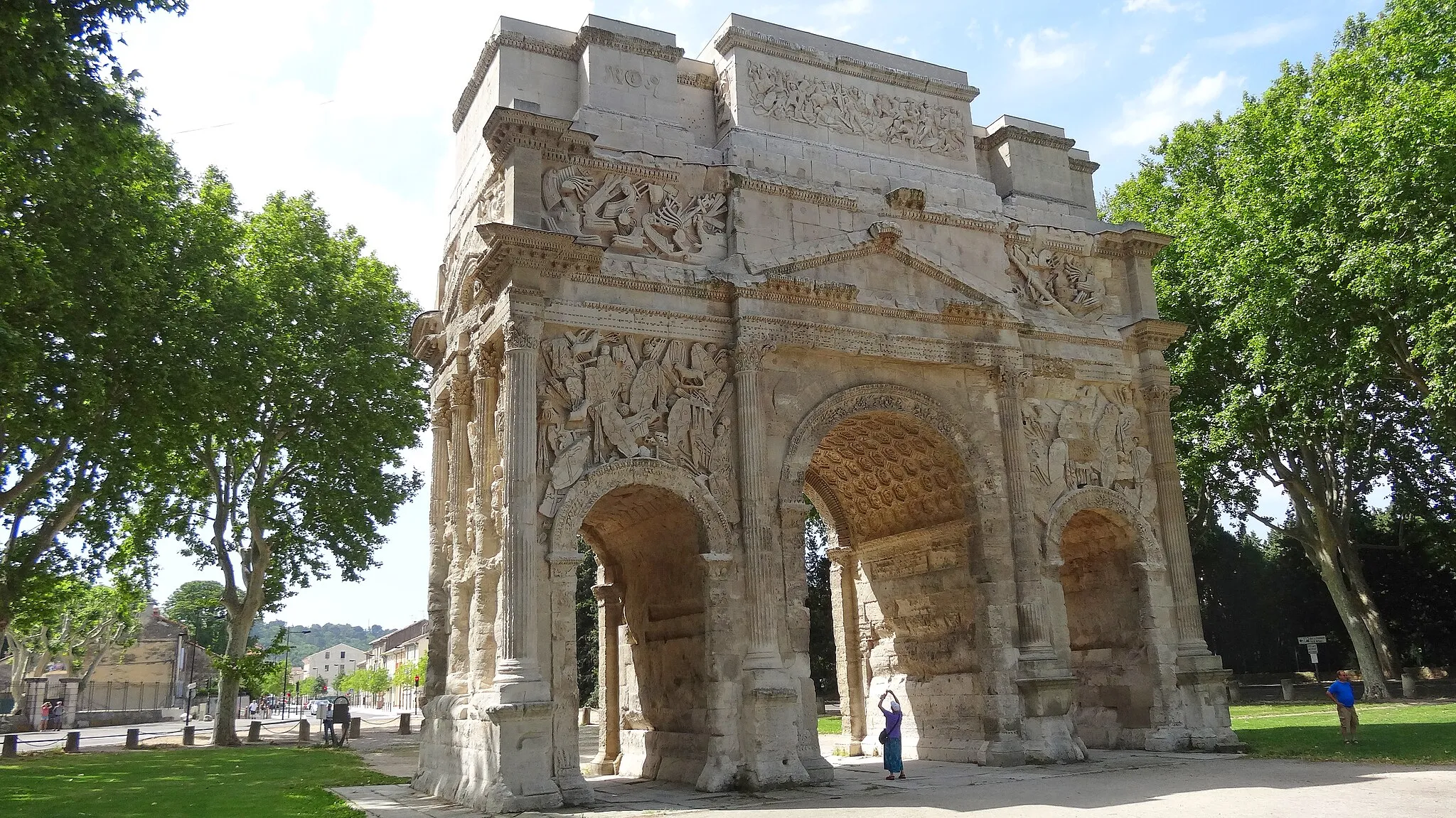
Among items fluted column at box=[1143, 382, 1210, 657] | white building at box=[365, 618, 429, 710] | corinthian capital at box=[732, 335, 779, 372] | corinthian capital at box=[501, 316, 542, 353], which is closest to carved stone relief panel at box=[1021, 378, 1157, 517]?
fluted column at box=[1143, 382, 1210, 657]

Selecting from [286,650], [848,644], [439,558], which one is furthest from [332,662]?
[439,558]

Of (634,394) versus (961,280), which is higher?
(961,280)

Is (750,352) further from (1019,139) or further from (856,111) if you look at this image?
(1019,139)

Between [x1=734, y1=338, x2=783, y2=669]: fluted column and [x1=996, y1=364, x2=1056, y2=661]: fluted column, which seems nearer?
[x1=734, y1=338, x2=783, y2=669]: fluted column

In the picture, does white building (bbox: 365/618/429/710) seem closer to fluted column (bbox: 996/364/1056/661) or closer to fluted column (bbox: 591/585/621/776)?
fluted column (bbox: 591/585/621/776)

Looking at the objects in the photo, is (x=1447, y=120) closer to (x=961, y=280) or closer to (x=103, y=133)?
(x=961, y=280)

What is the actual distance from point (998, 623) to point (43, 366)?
52.6ft

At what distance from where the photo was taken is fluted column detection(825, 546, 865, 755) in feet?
62.6

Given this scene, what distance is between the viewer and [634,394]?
14430mm

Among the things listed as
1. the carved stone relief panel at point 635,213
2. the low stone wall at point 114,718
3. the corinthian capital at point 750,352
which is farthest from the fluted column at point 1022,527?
the low stone wall at point 114,718

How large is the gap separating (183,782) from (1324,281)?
76.5 ft

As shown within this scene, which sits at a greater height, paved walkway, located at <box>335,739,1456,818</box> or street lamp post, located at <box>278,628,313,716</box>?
street lamp post, located at <box>278,628,313,716</box>

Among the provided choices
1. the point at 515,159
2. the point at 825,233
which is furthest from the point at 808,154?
the point at 515,159

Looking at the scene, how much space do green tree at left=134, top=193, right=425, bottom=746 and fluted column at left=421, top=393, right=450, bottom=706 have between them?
8845 millimetres
